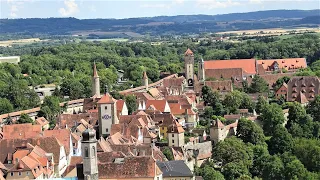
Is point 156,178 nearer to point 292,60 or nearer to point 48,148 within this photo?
point 48,148

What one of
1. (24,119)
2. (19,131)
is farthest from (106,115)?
(24,119)

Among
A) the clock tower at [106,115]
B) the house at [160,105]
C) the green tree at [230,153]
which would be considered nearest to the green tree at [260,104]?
the house at [160,105]

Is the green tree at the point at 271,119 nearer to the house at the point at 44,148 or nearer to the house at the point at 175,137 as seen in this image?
the house at the point at 175,137

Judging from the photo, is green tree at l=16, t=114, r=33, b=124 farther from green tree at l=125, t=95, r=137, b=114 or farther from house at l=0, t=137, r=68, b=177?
house at l=0, t=137, r=68, b=177

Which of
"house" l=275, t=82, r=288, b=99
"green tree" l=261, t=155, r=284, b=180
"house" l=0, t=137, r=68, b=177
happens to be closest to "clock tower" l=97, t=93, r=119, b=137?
"house" l=0, t=137, r=68, b=177

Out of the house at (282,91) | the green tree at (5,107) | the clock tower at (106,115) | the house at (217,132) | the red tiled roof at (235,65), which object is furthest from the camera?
the red tiled roof at (235,65)

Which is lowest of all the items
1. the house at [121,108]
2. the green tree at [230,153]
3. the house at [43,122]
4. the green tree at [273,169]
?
A: the green tree at [273,169]

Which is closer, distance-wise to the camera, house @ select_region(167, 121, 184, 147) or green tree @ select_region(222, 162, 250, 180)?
green tree @ select_region(222, 162, 250, 180)

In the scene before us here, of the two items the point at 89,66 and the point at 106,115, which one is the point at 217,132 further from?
the point at 89,66
